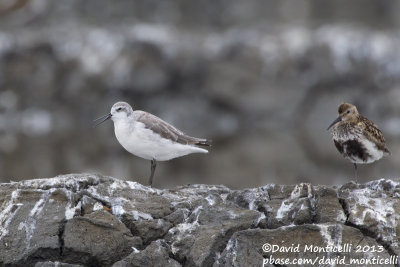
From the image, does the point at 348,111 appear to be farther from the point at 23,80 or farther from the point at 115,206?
the point at 23,80

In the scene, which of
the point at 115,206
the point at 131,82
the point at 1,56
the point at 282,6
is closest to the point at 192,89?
the point at 131,82

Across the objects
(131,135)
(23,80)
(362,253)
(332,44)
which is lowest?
(362,253)

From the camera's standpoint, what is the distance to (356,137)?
1125 centimetres

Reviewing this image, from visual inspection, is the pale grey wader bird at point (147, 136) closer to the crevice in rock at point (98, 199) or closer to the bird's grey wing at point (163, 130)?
the bird's grey wing at point (163, 130)

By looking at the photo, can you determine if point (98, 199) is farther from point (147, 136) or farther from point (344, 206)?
point (344, 206)

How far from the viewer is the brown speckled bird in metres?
11.3

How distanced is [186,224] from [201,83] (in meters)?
19.0

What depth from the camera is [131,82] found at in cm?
2831

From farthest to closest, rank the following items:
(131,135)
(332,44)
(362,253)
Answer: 1. (332,44)
2. (131,135)
3. (362,253)

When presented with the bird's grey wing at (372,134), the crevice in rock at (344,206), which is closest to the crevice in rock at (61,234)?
the crevice in rock at (344,206)

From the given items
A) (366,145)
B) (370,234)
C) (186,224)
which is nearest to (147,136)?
(186,224)

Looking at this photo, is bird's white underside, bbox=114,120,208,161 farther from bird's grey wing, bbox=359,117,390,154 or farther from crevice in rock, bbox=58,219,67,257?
bird's grey wing, bbox=359,117,390,154

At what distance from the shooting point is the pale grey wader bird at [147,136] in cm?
1141

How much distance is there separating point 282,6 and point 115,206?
20.8 m
